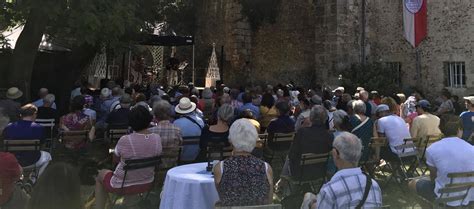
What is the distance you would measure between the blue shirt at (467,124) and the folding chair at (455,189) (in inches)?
141

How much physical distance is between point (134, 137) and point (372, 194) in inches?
97.3

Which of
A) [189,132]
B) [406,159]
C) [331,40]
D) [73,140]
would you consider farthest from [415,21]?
[73,140]

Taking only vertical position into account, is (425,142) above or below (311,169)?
above

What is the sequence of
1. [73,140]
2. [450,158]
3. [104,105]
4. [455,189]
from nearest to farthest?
[455,189], [450,158], [73,140], [104,105]

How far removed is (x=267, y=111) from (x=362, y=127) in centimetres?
258

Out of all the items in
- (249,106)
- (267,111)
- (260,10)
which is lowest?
(267,111)

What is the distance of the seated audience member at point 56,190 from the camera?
2885 millimetres

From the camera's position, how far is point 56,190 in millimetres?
2898

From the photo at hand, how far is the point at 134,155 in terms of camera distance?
469 cm

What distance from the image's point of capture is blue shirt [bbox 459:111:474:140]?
7836 millimetres

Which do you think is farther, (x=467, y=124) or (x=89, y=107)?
(x=89, y=107)

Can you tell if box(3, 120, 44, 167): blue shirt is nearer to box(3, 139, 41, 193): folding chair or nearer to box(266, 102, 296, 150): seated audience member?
box(3, 139, 41, 193): folding chair

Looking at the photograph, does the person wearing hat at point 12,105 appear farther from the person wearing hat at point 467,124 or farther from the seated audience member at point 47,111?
the person wearing hat at point 467,124

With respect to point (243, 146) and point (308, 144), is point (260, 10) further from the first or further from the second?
point (243, 146)
